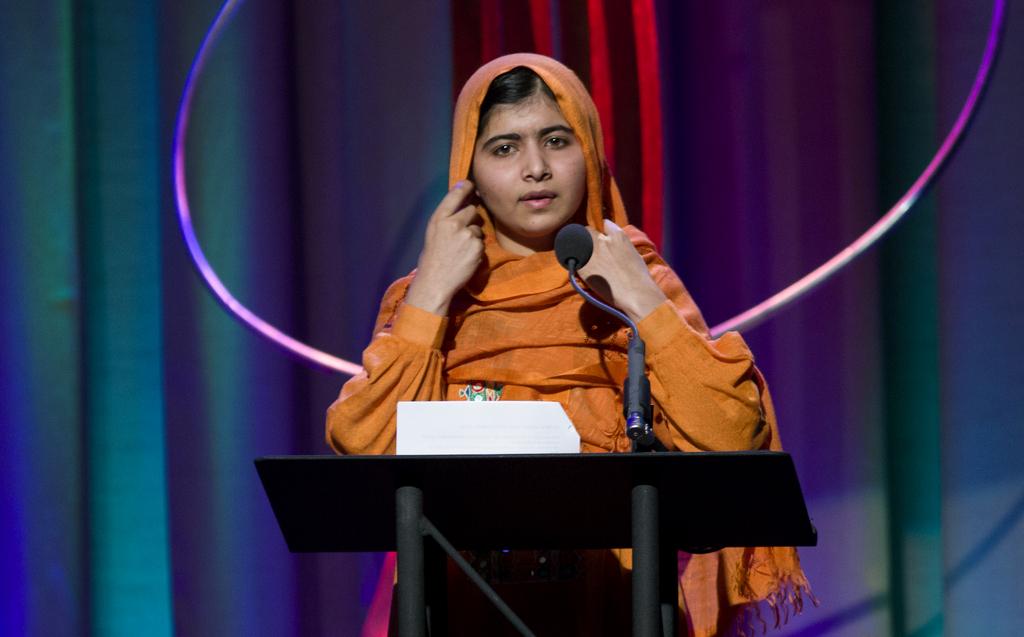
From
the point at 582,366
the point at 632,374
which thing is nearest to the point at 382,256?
the point at 582,366

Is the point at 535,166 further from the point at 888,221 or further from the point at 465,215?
the point at 888,221

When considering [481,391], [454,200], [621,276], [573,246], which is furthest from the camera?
[454,200]

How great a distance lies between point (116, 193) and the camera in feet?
11.3

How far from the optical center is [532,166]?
261 centimetres

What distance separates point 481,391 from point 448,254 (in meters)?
0.25

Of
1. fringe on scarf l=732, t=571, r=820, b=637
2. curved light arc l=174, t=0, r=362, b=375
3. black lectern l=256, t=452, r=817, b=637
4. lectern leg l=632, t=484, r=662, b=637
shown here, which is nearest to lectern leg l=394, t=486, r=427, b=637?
black lectern l=256, t=452, r=817, b=637

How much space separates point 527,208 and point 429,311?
0.27m

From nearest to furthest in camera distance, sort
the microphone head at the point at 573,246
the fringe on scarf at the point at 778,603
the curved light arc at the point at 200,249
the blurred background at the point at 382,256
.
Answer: the microphone head at the point at 573,246 < the fringe on scarf at the point at 778,603 < the curved light arc at the point at 200,249 < the blurred background at the point at 382,256

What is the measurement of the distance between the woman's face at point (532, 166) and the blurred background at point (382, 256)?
73cm

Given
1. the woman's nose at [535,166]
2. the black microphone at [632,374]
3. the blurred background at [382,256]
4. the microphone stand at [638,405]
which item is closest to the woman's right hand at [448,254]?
the woman's nose at [535,166]

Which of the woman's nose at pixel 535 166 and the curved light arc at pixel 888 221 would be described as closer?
the woman's nose at pixel 535 166

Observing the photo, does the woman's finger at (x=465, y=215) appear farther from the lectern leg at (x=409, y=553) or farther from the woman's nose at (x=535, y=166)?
the lectern leg at (x=409, y=553)

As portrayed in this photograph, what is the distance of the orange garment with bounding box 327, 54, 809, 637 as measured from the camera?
92.9 inches

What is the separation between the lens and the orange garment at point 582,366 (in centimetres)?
236
